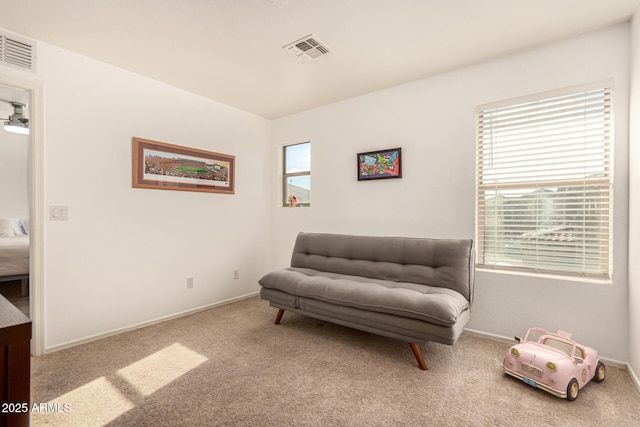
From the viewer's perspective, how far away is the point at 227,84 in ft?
10.1

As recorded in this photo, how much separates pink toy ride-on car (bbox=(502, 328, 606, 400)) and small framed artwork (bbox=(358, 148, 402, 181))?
5.96ft

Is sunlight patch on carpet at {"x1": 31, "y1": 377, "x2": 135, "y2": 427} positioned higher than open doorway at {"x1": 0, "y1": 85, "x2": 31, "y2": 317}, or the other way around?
open doorway at {"x1": 0, "y1": 85, "x2": 31, "y2": 317}

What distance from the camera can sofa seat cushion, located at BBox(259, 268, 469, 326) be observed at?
202cm

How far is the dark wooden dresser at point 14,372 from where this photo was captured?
23.3 inches

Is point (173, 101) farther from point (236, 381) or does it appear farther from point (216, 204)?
point (236, 381)

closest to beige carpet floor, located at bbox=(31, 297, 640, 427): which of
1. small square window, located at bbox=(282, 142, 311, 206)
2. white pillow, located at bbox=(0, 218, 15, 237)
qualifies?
small square window, located at bbox=(282, 142, 311, 206)

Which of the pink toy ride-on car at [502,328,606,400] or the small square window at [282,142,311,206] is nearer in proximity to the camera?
the pink toy ride-on car at [502,328,606,400]

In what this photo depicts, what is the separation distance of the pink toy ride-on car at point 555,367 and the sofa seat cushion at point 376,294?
44 cm

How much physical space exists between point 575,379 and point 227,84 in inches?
142

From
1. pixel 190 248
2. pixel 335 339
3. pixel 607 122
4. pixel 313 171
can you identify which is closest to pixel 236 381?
pixel 335 339

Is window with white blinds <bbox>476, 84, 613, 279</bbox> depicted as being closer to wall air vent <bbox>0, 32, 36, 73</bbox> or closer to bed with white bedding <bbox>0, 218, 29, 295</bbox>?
wall air vent <bbox>0, 32, 36, 73</bbox>

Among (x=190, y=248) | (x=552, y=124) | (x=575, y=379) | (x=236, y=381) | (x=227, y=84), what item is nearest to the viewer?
(x=575, y=379)

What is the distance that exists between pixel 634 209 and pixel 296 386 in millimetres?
2485

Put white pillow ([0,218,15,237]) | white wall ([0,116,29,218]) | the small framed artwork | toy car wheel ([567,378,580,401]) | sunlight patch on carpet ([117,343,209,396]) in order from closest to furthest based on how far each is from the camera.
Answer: toy car wheel ([567,378,580,401])
sunlight patch on carpet ([117,343,209,396])
the small framed artwork
white pillow ([0,218,15,237])
white wall ([0,116,29,218])
